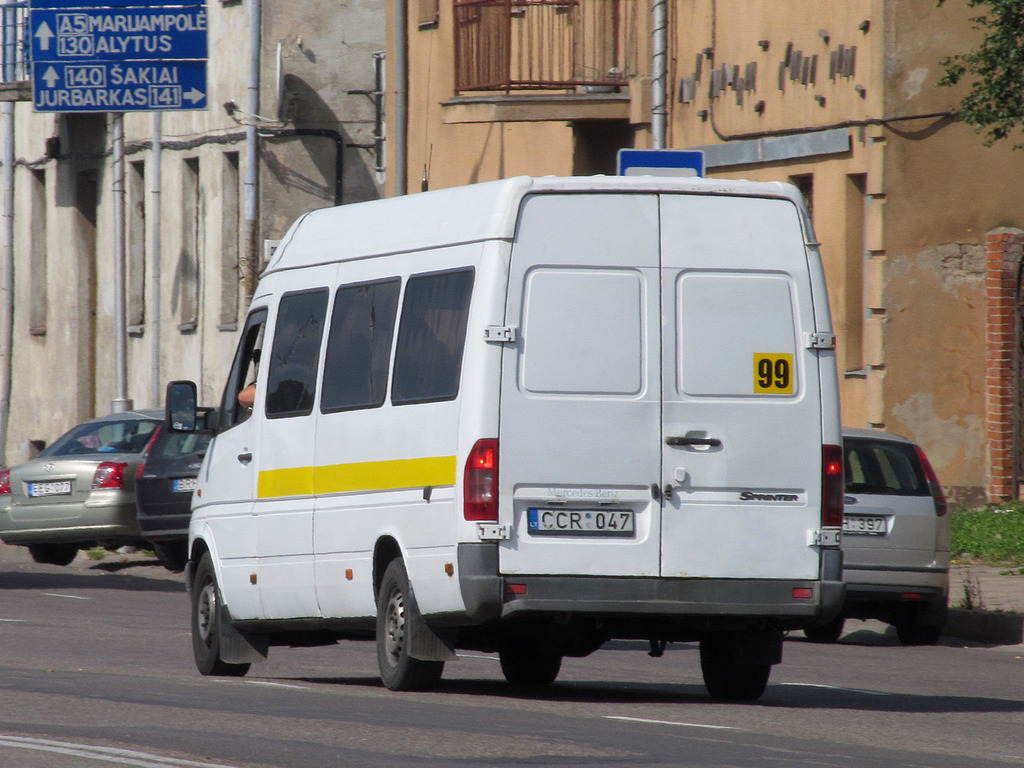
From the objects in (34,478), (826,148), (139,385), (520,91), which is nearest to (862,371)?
(826,148)

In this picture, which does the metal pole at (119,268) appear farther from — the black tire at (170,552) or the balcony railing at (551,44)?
the black tire at (170,552)

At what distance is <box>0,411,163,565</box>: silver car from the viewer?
22719 mm

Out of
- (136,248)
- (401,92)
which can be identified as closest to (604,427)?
(401,92)

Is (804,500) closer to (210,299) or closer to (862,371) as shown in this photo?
(862,371)

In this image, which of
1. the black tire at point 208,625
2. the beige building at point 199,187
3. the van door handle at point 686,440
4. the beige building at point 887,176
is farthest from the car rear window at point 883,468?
the beige building at point 199,187

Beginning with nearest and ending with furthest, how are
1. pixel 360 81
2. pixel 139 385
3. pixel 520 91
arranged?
pixel 520 91 → pixel 360 81 → pixel 139 385

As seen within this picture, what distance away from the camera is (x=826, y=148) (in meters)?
23.8

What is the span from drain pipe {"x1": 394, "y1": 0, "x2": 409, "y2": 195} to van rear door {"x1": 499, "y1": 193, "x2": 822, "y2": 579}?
63.8 ft

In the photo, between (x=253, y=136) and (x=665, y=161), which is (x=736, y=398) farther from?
(x=253, y=136)

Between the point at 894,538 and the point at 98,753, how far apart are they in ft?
27.8

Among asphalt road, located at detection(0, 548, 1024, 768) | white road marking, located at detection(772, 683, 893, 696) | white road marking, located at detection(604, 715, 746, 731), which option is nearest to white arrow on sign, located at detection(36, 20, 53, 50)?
asphalt road, located at detection(0, 548, 1024, 768)

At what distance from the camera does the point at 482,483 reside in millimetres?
10930

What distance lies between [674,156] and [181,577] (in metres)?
9.19

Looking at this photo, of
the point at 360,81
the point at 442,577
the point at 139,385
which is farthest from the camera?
the point at 139,385
